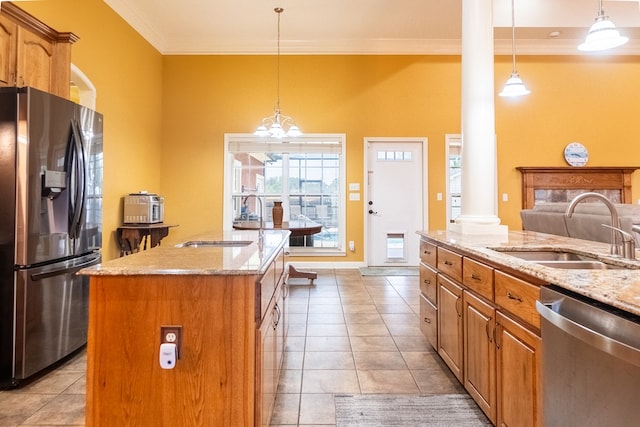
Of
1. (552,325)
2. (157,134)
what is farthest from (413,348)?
(157,134)

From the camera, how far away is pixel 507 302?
144 cm

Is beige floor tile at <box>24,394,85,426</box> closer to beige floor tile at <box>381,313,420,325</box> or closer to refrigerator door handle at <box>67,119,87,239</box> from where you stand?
refrigerator door handle at <box>67,119,87,239</box>

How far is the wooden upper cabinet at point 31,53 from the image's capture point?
2186 mm

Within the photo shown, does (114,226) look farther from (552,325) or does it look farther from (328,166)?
(552,325)

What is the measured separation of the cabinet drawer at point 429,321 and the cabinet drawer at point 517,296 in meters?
0.89

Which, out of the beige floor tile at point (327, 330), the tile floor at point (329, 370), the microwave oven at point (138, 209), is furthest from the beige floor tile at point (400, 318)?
the microwave oven at point (138, 209)

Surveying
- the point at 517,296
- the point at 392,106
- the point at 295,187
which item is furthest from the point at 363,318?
the point at 392,106

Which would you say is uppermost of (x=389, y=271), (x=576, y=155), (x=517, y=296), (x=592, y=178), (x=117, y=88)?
(x=117, y=88)

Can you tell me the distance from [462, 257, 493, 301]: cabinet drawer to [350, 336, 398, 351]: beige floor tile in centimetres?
104

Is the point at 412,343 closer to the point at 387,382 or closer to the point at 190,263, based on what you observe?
the point at 387,382

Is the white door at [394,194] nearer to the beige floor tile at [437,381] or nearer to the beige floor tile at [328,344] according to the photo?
the beige floor tile at [328,344]

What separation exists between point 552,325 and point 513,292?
29 centimetres

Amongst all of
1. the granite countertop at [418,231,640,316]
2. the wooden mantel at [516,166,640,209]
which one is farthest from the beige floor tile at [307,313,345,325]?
the wooden mantel at [516,166,640,209]

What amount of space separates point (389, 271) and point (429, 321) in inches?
115
